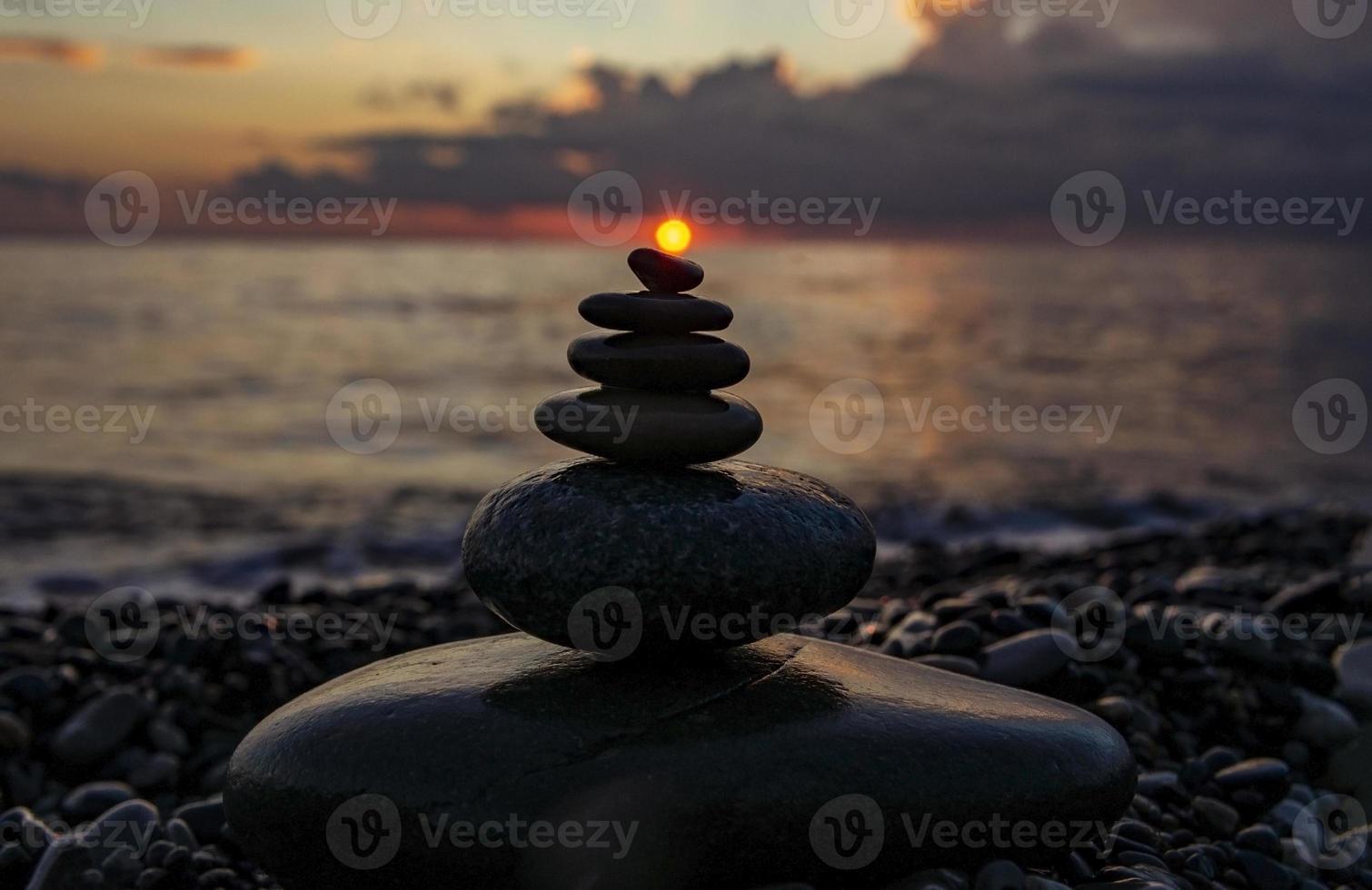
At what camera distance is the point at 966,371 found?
27.3 meters

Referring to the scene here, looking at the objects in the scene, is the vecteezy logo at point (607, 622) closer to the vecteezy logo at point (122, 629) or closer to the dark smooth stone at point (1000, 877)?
the dark smooth stone at point (1000, 877)

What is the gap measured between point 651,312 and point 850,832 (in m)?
1.99

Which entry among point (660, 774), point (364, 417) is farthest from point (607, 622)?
point (364, 417)

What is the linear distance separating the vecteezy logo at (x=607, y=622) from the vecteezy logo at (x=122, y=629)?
397cm

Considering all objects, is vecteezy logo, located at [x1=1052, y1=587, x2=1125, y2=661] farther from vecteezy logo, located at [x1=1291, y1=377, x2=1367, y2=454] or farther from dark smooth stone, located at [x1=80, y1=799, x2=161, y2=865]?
vecteezy logo, located at [x1=1291, y1=377, x2=1367, y2=454]

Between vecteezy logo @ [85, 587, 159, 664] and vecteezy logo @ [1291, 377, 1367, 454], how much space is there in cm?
1883

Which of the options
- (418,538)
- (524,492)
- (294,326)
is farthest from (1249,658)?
(294,326)

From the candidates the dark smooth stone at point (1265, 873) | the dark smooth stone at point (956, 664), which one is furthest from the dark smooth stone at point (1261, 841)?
the dark smooth stone at point (956, 664)

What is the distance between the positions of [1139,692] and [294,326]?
33.6 m

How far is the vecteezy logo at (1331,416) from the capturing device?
20.9m

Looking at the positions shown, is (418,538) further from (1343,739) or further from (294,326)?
(294,326)

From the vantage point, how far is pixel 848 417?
20547 mm

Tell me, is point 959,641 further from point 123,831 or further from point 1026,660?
point 123,831

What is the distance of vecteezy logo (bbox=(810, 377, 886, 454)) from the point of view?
18.5 metres
